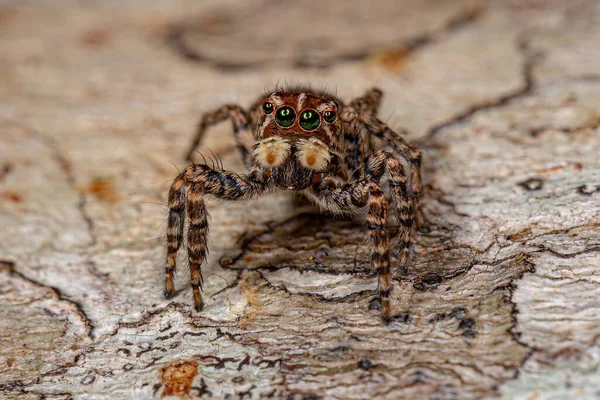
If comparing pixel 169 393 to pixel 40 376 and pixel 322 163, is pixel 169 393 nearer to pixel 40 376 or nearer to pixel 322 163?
pixel 40 376

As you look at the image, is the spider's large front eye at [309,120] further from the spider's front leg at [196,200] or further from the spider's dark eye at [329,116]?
the spider's front leg at [196,200]

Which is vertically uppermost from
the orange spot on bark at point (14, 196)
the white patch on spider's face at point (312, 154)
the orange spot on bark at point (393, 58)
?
the orange spot on bark at point (393, 58)

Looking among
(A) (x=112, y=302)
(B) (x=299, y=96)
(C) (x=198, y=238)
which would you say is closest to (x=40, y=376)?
(A) (x=112, y=302)

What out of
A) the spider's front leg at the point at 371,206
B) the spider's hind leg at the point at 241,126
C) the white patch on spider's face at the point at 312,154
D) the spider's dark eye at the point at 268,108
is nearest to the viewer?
the spider's front leg at the point at 371,206

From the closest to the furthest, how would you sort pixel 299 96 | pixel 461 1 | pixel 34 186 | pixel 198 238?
pixel 198 238, pixel 299 96, pixel 34 186, pixel 461 1

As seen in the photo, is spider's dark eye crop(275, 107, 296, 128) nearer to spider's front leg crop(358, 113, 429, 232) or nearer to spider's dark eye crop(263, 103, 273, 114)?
spider's dark eye crop(263, 103, 273, 114)

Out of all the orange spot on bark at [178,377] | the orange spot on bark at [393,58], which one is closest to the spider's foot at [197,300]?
the orange spot on bark at [178,377]

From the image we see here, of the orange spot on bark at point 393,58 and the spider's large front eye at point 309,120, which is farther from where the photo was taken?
the orange spot on bark at point 393,58

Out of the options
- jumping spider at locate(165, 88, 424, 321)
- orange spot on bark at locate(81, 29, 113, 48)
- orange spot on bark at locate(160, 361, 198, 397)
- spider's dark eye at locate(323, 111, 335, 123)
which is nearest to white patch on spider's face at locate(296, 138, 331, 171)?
jumping spider at locate(165, 88, 424, 321)
